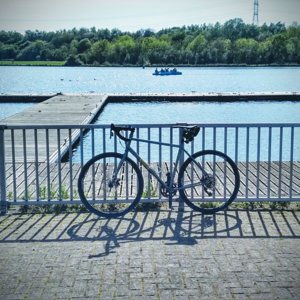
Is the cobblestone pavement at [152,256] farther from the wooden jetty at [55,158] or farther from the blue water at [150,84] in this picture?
the blue water at [150,84]

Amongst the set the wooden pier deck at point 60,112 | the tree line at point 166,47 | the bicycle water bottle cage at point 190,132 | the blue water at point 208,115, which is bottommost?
the blue water at point 208,115

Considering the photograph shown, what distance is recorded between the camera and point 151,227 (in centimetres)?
591

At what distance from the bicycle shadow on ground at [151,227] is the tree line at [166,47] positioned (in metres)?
118

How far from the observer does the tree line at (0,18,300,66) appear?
125562mm

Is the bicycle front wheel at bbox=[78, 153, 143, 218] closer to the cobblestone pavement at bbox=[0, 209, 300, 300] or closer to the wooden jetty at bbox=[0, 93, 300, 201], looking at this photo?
the cobblestone pavement at bbox=[0, 209, 300, 300]

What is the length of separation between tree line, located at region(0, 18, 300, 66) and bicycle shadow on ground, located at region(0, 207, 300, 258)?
118m

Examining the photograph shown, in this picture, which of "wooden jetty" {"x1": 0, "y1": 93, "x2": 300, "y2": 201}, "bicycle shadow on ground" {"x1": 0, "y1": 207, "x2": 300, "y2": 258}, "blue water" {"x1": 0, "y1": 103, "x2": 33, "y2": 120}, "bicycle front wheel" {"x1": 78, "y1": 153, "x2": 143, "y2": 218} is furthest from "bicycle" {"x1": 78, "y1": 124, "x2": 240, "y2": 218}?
"blue water" {"x1": 0, "y1": 103, "x2": 33, "y2": 120}

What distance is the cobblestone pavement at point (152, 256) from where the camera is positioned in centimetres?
420

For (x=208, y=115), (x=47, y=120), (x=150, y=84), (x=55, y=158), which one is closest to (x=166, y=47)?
(x=150, y=84)

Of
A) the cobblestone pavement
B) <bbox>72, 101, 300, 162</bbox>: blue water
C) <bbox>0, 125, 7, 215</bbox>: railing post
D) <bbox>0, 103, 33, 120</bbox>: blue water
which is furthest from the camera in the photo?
<bbox>0, 103, 33, 120</bbox>: blue water

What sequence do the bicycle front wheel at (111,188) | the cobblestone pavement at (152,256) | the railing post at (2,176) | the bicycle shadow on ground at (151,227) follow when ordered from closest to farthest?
the cobblestone pavement at (152,256)
the bicycle shadow on ground at (151,227)
the bicycle front wheel at (111,188)
the railing post at (2,176)

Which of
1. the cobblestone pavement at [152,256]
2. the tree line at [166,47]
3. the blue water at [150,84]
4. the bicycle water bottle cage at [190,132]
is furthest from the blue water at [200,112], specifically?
the tree line at [166,47]

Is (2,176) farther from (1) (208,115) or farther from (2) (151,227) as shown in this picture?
(1) (208,115)

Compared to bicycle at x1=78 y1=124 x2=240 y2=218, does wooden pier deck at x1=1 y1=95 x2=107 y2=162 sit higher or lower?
lower
